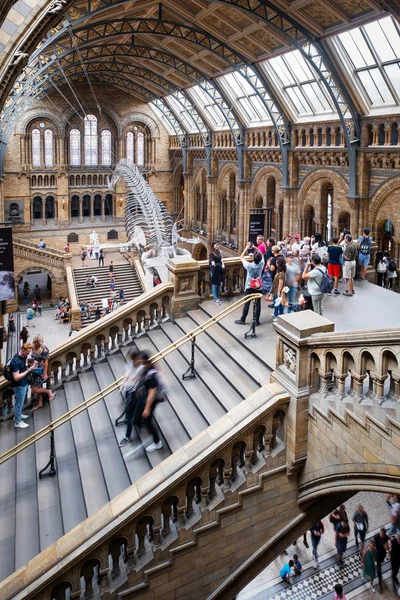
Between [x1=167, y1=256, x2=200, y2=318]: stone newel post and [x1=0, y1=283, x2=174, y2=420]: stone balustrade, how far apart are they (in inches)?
6.6

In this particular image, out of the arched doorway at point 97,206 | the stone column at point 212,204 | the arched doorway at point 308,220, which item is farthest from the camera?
the arched doorway at point 97,206

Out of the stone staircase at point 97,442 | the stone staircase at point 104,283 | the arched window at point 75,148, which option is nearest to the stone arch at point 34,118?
the arched window at point 75,148

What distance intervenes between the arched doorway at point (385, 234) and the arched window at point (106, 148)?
26.2 meters

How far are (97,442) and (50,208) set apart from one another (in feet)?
113

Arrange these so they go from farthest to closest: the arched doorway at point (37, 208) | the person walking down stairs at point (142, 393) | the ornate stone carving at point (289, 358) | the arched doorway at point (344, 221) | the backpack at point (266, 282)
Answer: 1. the arched doorway at point (37, 208)
2. the arched doorway at point (344, 221)
3. the backpack at point (266, 282)
4. the person walking down stairs at point (142, 393)
5. the ornate stone carving at point (289, 358)

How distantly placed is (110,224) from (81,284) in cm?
1103

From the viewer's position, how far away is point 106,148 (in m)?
39.4

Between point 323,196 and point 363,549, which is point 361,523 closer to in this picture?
point 363,549

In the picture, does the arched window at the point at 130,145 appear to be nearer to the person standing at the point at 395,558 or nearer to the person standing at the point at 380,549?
the person standing at the point at 380,549

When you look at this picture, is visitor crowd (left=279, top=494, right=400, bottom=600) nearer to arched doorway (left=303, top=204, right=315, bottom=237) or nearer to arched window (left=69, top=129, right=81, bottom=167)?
arched doorway (left=303, top=204, right=315, bottom=237)

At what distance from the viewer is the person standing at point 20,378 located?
24.0 ft

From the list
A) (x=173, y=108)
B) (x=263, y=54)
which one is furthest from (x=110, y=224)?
(x=263, y=54)

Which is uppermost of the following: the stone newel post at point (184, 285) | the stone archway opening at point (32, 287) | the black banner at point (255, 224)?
the black banner at point (255, 224)

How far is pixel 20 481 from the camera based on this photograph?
21.0 feet
